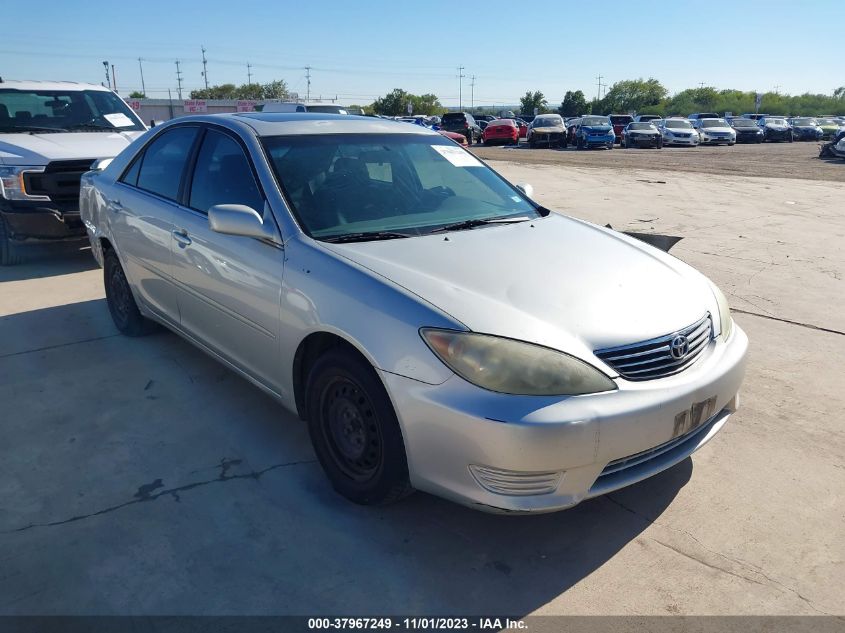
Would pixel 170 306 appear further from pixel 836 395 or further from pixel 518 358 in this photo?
pixel 836 395

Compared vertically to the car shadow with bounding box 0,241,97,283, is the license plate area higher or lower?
higher

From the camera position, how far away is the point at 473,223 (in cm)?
351

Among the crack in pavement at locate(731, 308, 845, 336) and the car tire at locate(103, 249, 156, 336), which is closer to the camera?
the car tire at locate(103, 249, 156, 336)

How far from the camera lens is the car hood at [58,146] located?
22.5 feet

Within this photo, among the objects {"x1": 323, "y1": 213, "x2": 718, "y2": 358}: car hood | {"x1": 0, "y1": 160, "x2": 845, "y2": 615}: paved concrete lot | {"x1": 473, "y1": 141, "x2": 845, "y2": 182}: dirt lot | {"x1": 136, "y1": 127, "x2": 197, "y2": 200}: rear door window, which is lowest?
{"x1": 0, "y1": 160, "x2": 845, "y2": 615}: paved concrete lot

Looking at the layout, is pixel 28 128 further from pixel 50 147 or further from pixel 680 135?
pixel 680 135

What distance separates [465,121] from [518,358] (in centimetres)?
3220

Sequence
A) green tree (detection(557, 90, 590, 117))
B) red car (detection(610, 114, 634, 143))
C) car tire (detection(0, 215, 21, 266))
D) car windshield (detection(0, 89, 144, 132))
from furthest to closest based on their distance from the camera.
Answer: green tree (detection(557, 90, 590, 117)) < red car (detection(610, 114, 634, 143)) < car windshield (detection(0, 89, 144, 132)) < car tire (detection(0, 215, 21, 266))

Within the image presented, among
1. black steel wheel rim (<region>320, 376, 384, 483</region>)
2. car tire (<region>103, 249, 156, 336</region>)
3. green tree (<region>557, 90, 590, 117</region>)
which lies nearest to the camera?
black steel wheel rim (<region>320, 376, 384, 483</region>)

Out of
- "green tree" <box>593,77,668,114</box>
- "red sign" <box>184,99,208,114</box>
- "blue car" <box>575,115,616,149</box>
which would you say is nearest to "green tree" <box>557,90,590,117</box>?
"green tree" <box>593,77,668,114</box>

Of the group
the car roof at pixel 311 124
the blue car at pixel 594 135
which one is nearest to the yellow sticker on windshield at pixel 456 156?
the car roof at pixel 311 124

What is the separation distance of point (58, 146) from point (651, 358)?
701 centimetres

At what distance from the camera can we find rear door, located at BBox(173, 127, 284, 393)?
3164 millimetres

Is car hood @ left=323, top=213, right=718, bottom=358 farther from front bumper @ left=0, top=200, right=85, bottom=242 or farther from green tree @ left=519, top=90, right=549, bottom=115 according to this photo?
green tree @ left=519, top=90, right=549, bottom=115
